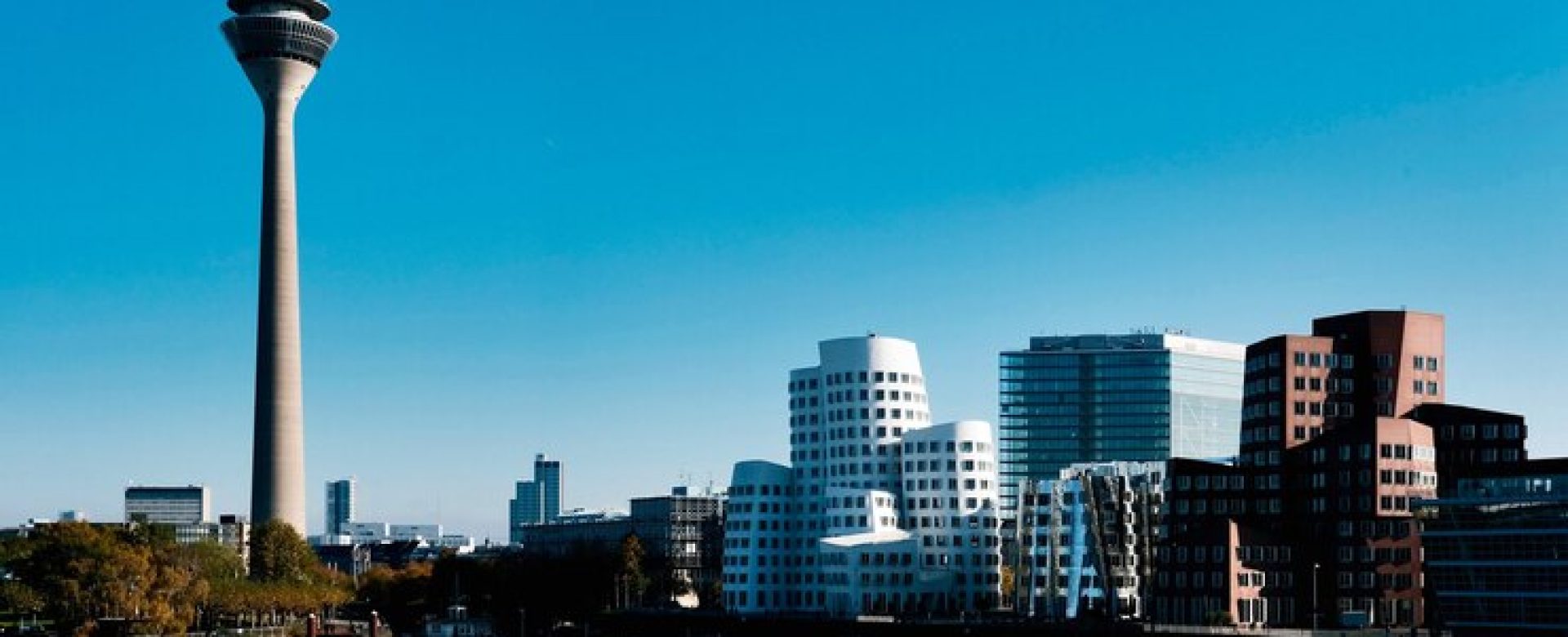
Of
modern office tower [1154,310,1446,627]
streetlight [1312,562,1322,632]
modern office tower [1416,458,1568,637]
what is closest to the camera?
modern office tower [1416,458,1568,637]

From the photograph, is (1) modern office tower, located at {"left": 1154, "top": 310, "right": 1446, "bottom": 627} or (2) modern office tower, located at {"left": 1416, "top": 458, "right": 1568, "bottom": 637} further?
(1) modern office tower, located at {"left": 1154, "top": 310, "right": 1446, "bottom": 627}

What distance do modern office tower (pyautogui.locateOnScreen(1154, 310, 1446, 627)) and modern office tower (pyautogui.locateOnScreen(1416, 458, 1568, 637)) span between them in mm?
11535

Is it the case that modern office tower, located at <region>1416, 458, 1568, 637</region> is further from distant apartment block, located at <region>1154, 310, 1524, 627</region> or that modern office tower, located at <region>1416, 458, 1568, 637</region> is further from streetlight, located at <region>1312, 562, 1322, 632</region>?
streetlight, located at <region>1312, 562, 1322, 632</region>

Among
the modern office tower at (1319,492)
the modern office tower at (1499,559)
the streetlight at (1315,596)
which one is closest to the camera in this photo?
the modern office tower at (1499,559)

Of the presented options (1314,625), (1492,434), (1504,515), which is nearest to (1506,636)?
(1504,515)

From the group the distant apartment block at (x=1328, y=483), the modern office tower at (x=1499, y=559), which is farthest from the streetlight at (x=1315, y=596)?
the modern office tower at (x=1499, y=559)

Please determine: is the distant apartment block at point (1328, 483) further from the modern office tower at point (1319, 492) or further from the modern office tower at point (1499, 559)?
the modern office tower at point (1499, 559)

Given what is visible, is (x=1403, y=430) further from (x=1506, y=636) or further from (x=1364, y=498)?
(x=1506, y=636)

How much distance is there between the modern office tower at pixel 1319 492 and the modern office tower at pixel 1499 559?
11.5 m

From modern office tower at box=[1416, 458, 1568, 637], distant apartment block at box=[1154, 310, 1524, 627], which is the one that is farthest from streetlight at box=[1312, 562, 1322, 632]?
modern office tower at box=[1416, 458, 1568, 637]

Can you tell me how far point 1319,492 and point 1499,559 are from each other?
27.5 metres

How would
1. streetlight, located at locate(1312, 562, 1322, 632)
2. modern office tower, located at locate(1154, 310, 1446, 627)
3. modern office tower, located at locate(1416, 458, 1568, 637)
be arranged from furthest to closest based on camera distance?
1. modern office tower, located at locate(1154, 310, 1446, 627)
2. streetlight, located at locate(1312, 562, 1322, 632)
3. modern office tower, located at locate(1416, 458, 1568, 637)

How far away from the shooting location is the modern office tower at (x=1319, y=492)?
17112 centimetres

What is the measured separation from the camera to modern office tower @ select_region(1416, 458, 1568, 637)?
477 ft
